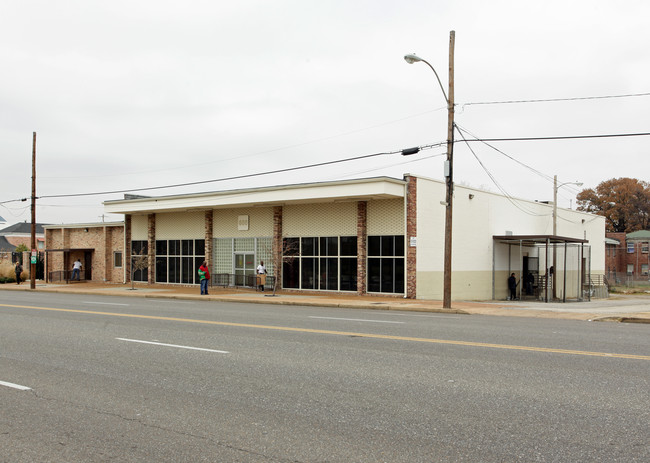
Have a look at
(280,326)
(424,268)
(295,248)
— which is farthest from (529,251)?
(280,326)

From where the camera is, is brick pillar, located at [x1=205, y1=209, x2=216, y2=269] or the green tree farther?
the green tree

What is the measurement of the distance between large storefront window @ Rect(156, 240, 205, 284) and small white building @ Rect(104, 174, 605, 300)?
0.07m

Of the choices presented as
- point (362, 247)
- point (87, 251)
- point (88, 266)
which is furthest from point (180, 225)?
point (362, 247)

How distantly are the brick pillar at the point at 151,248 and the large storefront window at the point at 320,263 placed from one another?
10.7 meters

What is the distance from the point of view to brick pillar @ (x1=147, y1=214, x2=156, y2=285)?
3653 cm

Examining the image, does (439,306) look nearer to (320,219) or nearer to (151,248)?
(320,219)

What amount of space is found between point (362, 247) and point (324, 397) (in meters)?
20.4

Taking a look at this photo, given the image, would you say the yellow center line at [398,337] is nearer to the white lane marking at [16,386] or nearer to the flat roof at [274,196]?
the white lane marking at [16,386]

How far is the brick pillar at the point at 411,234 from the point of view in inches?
1008

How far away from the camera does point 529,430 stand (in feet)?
18.0

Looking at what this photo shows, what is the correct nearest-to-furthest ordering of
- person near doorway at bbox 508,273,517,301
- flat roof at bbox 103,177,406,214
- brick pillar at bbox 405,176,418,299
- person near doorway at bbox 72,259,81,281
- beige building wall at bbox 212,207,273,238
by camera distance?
flat roof at bbox 103,177,406,214, brick pillar at bbox 405,176,418,299, beige building wall at bbox 212,207,273,238, person near doorway at bbox 508,273,517,301, person near doorway at bbox 72,259,81,281

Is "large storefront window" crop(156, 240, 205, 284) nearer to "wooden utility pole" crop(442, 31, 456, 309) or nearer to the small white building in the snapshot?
the small white building

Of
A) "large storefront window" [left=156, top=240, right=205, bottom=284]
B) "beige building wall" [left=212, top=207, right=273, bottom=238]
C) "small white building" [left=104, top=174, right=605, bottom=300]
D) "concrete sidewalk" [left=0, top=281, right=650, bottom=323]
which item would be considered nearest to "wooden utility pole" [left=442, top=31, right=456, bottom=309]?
"concrete sidewalk" [left=0, top=281, right=650, bottom=323]

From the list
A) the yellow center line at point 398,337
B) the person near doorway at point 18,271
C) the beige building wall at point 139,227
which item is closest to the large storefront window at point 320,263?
the beige building wall at point 139,227
